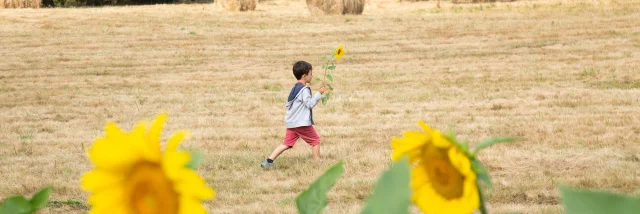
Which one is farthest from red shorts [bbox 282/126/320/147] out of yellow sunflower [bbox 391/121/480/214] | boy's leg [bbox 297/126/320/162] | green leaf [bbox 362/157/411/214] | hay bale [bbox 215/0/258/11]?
hay bale [bbox 215/0/258/11]

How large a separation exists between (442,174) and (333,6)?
1872cm

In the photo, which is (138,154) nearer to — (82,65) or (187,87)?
(187,87)

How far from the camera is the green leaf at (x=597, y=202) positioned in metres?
0.35

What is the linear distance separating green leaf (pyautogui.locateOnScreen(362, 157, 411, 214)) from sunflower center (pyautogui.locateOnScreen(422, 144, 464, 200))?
323 millimetres

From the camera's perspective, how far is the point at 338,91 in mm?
10445

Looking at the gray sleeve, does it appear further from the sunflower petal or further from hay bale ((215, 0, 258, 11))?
hay bale ((215, 0, 258, 11))

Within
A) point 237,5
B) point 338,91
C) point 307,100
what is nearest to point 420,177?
point 307,100

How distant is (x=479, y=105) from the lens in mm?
9102

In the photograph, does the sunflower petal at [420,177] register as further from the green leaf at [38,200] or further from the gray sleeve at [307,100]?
the gray sleeve at [307,100]

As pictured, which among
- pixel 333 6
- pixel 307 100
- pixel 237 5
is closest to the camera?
pixel 307 100

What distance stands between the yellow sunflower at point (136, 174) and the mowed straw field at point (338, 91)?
4640mm

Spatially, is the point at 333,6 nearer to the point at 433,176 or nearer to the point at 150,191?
the point at 433,176

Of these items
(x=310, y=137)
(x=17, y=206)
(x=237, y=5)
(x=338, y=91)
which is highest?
(x=17, y=206)

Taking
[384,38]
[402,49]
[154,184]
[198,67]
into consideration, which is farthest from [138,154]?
[384,38]
